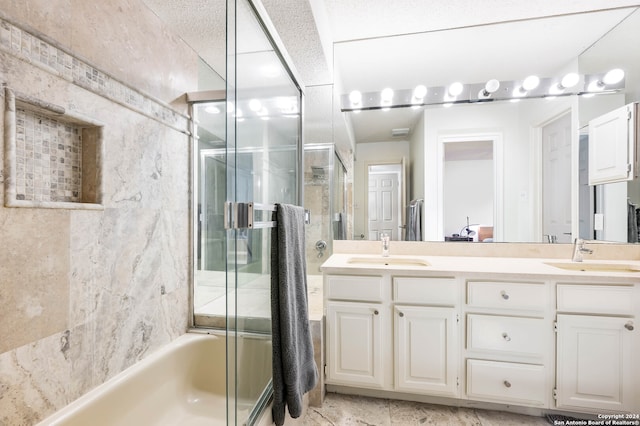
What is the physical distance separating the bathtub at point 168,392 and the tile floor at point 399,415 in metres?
0.56

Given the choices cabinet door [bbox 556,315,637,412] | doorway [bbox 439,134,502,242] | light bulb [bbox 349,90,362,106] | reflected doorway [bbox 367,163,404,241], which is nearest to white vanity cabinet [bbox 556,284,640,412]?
cabinet door [bbox 556,315,637,412]

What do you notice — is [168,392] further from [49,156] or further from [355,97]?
[355,97]

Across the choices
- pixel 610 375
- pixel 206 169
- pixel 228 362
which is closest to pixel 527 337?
pixel 610 375

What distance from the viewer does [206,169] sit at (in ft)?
6.17

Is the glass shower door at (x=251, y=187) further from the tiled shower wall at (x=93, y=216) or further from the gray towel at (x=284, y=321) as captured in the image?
the tiled shower wall at (x=93, y=216)

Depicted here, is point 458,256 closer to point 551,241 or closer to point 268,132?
point 551,241

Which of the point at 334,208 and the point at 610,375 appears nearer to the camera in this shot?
the point at 610,375

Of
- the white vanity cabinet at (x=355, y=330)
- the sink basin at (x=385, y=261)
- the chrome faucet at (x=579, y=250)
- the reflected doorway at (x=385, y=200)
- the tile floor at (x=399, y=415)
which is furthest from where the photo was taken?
the reflected doorway at (x=385, y=200)

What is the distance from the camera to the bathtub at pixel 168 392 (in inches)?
44.4

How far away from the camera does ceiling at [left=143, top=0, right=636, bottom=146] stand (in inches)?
68.1

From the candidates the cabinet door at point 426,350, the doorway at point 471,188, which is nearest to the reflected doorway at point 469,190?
the doorway at point 471,188

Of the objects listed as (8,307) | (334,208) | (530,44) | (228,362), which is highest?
(530,44)

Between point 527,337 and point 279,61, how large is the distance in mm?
1903

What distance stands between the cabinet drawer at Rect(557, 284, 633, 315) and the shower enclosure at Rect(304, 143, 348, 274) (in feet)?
4.52
